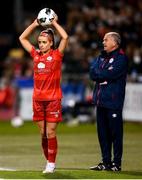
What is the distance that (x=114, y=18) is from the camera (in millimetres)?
28906

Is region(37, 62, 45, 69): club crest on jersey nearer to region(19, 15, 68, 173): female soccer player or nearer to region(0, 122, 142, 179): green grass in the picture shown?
region(19, 15, 68, 173): female soccer player

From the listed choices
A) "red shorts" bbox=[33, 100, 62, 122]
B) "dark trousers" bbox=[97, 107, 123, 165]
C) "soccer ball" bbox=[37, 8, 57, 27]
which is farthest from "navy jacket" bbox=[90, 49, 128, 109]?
"soccer ball" bbox=[37, 8, 57, 27]

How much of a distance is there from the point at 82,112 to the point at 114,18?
5394 mm

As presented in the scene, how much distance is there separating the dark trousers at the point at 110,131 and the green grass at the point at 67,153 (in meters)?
0.34

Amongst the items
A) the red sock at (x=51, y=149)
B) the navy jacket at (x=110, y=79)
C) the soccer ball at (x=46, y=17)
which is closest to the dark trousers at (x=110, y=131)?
the navy jacket at (x=110, y=79)

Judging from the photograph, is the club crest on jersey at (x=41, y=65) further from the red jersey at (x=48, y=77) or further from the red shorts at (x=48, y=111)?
the red shorts at (x=48, y=111)

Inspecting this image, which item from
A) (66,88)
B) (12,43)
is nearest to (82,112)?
(66,88)

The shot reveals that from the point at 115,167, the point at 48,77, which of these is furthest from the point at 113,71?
the point at 115,167

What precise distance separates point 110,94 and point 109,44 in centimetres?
77

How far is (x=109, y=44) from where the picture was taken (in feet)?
43.4

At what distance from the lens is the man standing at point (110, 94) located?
13.2 m

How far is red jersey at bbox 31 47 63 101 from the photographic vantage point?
41.1 ft

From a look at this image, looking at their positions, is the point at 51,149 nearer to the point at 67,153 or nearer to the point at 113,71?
the point at 113,71

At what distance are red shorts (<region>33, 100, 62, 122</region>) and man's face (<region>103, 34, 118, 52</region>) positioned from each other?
1.31 m
